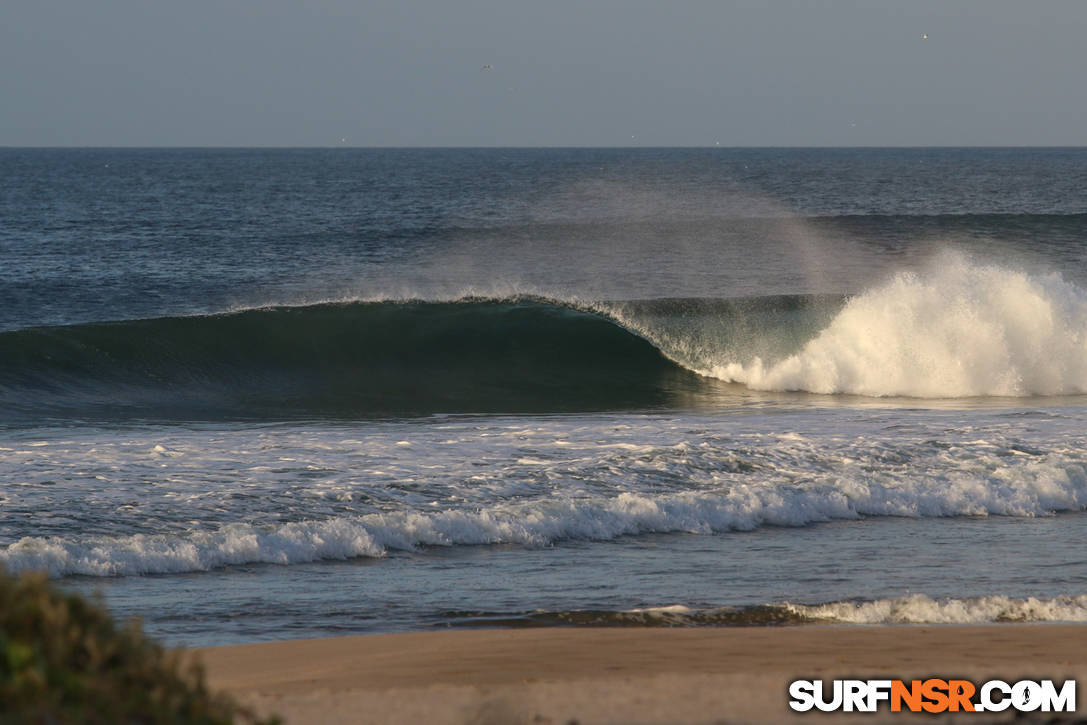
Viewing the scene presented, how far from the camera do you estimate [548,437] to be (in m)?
11.2

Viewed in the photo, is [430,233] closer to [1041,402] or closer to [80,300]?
[80,300]

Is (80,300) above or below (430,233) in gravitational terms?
below

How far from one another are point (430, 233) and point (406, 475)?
34.2 metres

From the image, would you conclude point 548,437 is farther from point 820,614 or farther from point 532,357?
point 532,357

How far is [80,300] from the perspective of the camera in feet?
89.0

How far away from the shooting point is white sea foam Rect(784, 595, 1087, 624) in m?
5.95

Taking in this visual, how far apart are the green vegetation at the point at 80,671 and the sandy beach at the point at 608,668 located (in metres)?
1.53

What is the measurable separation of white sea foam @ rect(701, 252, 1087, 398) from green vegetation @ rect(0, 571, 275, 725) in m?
14.4

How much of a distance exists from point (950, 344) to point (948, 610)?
1089cm

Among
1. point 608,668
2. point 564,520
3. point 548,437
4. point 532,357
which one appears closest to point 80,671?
point 608,668

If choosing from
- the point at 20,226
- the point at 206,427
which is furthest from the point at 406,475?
the point at 20,226

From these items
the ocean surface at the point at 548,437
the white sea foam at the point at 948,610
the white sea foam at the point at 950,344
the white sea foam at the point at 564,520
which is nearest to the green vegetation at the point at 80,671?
the ocean surface at the point at 548,437

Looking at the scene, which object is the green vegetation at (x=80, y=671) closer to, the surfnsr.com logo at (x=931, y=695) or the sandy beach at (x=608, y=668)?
the sandy beach at (x=608, y=668)

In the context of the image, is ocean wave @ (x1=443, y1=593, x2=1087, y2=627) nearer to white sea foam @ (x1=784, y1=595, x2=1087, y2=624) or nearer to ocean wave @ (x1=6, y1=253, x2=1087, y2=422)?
white sea foam @ (x1=784, y1=595, x2=1087, y2=624)
